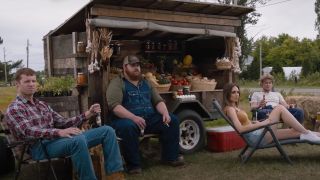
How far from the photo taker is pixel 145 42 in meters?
7.70

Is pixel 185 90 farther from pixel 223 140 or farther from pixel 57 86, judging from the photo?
pixel 57 86

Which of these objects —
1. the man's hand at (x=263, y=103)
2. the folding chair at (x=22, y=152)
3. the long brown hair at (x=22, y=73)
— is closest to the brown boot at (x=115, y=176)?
the folding chair at (x=22, y=152)

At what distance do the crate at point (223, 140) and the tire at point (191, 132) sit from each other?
0.44 feet

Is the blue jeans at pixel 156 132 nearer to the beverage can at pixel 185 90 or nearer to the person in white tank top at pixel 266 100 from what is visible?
the beverage can at pixel 185 90

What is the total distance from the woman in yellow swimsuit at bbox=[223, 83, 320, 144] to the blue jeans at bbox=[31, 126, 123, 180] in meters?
1.81

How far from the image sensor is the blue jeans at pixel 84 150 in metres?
4.12

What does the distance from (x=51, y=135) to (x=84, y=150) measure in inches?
13.6

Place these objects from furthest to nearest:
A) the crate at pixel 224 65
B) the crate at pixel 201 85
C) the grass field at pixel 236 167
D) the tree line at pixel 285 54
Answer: the tree line at pixel 285 54
the crate at pixel 224 65
the crate at pixel 201 85
the grass field at pixel 236 167

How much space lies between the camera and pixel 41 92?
5785 mm

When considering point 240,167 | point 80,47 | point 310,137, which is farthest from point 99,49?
point 310,137

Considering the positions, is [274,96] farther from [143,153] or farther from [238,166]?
[143,153]

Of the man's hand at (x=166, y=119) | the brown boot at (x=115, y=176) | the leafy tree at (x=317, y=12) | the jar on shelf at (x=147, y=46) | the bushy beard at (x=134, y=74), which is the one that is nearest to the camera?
the brown boot at (x=115, y=176)

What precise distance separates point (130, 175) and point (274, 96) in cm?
283

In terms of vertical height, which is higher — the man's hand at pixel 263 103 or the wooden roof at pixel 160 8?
the wooden roof at pixel 160 8
